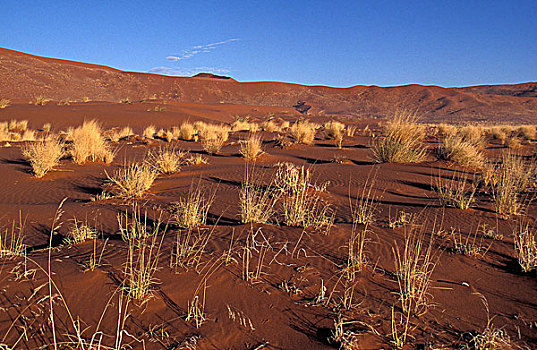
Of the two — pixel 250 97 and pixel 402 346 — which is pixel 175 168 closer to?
pixel 402 346

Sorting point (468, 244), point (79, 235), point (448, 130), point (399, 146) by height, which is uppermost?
point (448, 130)

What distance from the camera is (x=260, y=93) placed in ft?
284

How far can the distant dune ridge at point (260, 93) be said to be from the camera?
5458 centimetres

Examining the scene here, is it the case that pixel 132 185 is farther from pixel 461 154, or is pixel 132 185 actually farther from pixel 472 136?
pixel 472 136

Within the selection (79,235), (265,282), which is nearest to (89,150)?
(79,235)

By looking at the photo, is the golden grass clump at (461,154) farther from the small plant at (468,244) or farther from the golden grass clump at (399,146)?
the small plant at (468,244)

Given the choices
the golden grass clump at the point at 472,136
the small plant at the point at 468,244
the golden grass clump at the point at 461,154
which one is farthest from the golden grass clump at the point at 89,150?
the golden grass clump at the point at 472,136

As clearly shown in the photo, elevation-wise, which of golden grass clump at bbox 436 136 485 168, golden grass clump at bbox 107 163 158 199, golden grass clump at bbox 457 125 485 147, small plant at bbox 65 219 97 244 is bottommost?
small plant at bbox 65 219 97 244

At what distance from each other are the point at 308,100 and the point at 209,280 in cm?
8271

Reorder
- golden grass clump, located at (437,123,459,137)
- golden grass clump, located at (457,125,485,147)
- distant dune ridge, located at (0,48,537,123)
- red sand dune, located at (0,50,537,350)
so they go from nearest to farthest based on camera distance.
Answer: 1. red sand dune, located at (0,50,537,350)
2. golden grass clump, located at (457,125,485,147)
3. golden grass clump, located at (437,123,459,137)
4. distant dune ridge, located at (0,48,537,123)

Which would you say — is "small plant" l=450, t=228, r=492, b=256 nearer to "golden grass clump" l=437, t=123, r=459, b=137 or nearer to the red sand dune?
the red sand dune

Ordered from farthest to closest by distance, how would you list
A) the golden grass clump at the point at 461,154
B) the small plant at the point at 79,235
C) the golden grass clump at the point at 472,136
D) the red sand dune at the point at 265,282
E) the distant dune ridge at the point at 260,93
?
the distant dune ridge at the point at 260,93
the golden grass clump at the point at 472,136
the golden grass clump at the point at 461,154
the small plant at the point at 79,235
the red sand dune at the point at 265,282

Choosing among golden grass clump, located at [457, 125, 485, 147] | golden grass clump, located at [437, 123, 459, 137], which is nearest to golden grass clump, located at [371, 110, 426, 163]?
golden grass clump, located at [457, 125, 485, 147]

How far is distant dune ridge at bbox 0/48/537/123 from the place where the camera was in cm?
5458
